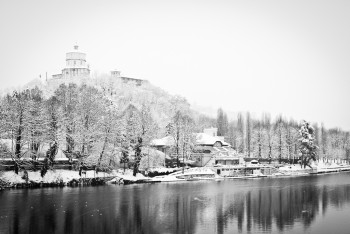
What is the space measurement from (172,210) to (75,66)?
126484 mm

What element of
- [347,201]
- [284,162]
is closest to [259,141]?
[284,162]

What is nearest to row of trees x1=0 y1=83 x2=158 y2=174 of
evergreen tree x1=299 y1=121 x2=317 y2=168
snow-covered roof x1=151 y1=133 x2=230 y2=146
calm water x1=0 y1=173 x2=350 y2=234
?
calm water x1=0 y1=173 x2=350 y2=234

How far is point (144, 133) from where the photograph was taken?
225 feet

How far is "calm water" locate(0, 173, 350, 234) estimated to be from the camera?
105ft

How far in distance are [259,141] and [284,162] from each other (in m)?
8.95

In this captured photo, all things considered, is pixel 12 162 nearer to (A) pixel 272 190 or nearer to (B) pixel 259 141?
(A) pixel 272 190

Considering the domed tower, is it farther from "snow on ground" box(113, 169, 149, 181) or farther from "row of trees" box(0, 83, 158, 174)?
"snow on ground" box(113, 169, 149, 181)

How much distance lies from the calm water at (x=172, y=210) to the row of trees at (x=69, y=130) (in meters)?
9.01

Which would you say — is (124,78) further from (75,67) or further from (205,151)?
(205,151)

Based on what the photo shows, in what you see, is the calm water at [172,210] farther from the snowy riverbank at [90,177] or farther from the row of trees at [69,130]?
the row of trees at [69,130]

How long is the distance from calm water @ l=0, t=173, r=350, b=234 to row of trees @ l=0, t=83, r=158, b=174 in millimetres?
9015

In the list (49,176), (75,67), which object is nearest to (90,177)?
(49,176)

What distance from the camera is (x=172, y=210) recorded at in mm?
39125

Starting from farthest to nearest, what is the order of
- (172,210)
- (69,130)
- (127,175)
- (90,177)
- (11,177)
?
(127,175) → (69,130) → (90,177) → (11,177) → (172,210)
